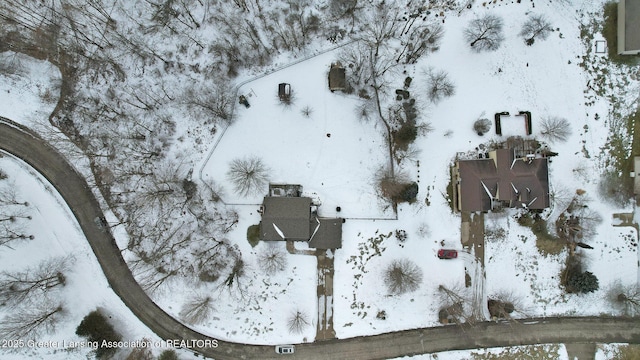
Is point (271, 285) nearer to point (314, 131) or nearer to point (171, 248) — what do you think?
point (171, 248)

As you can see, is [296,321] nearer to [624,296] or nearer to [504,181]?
[504,181]

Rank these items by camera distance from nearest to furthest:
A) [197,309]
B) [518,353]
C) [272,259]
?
[197,309]
[272,259]
[518,353]

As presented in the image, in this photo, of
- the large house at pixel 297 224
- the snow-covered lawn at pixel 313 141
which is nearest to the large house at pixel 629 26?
the snow-covered lawn at pixel 313 141

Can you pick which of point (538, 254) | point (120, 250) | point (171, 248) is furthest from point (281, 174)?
point (538, 254)

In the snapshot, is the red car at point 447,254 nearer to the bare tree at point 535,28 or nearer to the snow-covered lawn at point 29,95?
the bare tree at point 535,28

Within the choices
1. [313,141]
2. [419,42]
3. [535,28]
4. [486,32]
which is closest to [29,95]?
[313,141]

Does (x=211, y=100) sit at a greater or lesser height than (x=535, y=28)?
lesser

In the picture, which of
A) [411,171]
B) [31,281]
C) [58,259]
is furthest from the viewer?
[411,171]
